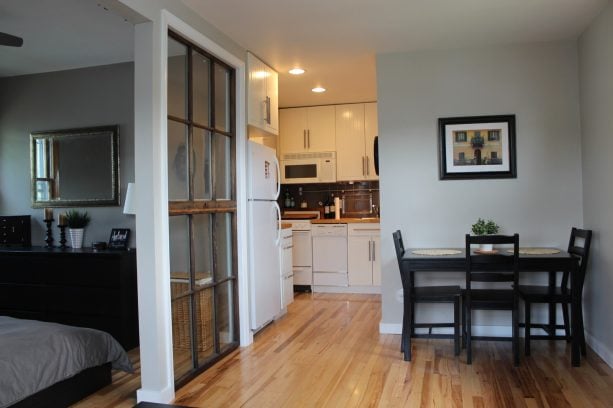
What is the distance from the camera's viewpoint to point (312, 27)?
11.5 ft

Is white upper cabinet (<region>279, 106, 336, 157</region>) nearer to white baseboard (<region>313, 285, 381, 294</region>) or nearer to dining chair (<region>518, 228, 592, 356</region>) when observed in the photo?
white baseboard (<region>313, 285, 381, 294</region>)

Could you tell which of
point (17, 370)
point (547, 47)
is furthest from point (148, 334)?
point (547, 47)

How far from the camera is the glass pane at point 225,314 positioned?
361 centimetres

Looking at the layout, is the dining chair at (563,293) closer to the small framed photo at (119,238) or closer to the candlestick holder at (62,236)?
the small framed photo at (119,238)

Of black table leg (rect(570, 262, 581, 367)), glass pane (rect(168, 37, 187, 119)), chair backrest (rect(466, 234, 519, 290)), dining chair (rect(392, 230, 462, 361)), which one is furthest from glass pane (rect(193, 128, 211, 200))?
black table leg (rect(570, 262, 581, 367))

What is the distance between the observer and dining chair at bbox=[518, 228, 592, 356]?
3.36m

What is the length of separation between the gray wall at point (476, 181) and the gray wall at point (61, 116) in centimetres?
229

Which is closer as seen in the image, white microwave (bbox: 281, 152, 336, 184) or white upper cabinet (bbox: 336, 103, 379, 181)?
white upper cabinet (bbox: 336, 103, 379, 181)

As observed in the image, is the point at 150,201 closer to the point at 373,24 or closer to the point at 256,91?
the point at 256,91

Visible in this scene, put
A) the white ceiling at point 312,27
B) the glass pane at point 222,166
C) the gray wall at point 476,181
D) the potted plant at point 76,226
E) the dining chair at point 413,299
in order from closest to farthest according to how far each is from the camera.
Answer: the white ceiling at point 312,27 → the dining chair at point 413,299 → the glass pane at point 222,166 → the gray wall at point 476,181 → the potted plant at point 76,226

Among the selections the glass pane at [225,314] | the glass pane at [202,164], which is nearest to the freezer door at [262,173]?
the glass pane at [202,164]

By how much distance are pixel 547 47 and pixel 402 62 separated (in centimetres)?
118

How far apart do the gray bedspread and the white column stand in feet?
1.12

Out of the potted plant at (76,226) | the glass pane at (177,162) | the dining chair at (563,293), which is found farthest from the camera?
the potted plant at (76,226)
